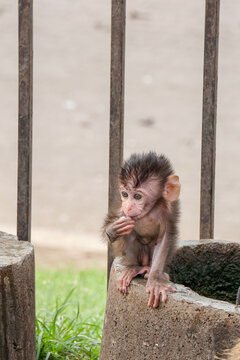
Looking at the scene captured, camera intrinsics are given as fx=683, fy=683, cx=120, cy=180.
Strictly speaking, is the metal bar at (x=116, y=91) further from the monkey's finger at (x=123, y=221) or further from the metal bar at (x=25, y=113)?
the monkey's finger at (x=123, y=221)

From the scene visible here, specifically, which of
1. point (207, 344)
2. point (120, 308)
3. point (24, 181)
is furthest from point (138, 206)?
point (24, 181)

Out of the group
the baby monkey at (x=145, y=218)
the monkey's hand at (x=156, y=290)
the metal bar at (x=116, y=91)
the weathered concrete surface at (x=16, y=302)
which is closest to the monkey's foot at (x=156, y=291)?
the monkey's hand at (x=156, y=290)

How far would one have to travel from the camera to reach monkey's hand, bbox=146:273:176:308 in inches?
80.3

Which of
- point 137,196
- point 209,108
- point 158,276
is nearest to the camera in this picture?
point 158,276

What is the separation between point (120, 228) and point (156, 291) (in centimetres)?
30

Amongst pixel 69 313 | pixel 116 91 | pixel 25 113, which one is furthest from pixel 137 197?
pixel 69 313

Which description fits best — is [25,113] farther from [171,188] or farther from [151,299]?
[151,299]

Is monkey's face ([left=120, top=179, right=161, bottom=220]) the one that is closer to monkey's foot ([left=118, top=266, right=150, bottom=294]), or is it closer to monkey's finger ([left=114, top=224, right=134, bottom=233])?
monkey's finger ([left=114, top=224, right=134, bottom=233])

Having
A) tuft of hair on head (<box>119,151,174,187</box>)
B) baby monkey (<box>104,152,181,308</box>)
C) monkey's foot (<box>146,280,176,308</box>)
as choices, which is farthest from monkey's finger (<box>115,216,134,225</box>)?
monkey's foot (<box>146,280,176,308</box>)

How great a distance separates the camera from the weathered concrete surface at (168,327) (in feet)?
6.14

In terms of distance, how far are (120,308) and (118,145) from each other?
980mm

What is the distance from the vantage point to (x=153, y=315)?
2.07 meters

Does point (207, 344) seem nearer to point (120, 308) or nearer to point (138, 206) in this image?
point (120, 308)

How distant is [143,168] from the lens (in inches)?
92.6
